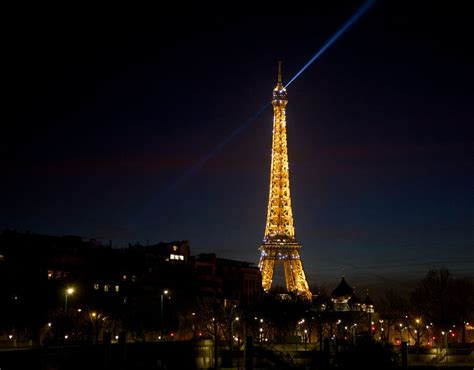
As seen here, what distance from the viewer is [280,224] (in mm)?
140625

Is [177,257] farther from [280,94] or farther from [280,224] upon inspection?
[280,94]

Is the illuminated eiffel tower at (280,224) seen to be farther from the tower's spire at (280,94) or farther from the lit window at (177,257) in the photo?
the lit window at (177,257)

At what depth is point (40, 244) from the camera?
376ft

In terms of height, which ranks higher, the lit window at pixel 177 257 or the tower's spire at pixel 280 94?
the tower's spire at pixel 280 94

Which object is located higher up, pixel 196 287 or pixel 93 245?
pixel 93 245

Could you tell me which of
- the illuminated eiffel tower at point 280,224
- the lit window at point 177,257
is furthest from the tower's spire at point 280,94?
the lit window at point 177,257

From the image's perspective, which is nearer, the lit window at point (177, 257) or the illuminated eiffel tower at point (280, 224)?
the illuminated eiffel tower at point (280, 224)

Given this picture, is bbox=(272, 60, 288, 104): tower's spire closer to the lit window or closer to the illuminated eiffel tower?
the illuminated eiffel tower

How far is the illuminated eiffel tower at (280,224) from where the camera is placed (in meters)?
136

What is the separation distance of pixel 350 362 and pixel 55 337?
32.5 meters

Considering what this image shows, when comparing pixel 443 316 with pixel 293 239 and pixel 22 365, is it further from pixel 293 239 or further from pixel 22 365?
pixel 22 365

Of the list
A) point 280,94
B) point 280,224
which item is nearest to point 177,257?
point 280,224

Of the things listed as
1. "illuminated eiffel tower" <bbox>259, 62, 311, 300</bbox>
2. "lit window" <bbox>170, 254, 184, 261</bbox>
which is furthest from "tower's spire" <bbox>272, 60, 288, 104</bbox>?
"lit window" <bbox>170, 254, 184, 261</bbox>

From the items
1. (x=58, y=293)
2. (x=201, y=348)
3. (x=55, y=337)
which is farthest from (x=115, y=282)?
(x=201, y=348)
